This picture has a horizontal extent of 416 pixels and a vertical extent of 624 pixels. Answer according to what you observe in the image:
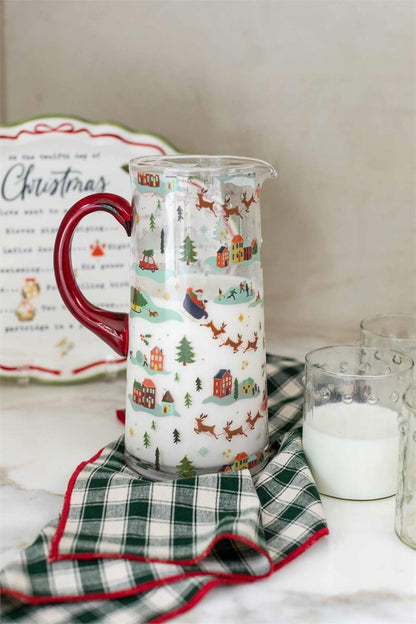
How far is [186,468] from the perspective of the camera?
0.65m

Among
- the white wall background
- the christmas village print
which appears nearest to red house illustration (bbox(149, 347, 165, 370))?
the christmas village print

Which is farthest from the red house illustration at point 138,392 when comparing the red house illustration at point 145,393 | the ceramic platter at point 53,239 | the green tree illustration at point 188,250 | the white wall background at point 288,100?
the white wall background at point 288,100

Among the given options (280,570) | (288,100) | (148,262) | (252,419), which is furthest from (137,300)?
(288,100)

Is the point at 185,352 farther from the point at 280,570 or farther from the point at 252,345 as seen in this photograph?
the point at 280,570

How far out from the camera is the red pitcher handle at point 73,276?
26.4 inches

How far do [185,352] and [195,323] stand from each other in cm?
2

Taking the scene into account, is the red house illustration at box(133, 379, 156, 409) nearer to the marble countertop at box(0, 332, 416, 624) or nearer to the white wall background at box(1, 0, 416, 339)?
the marble countertop at box(0, 332, 416, 624)

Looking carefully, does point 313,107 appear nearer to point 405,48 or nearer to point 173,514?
point 405,48

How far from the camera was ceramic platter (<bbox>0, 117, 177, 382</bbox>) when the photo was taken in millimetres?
887

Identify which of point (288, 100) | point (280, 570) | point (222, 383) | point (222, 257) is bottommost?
point (280, 570)

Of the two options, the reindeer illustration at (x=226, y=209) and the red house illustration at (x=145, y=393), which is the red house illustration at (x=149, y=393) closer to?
the red house illustration at (x=145, y=393)

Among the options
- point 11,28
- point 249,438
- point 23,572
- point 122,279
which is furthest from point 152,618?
point 11,28

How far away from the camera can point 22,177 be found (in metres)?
0.89

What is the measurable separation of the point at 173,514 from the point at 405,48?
0.64 m
